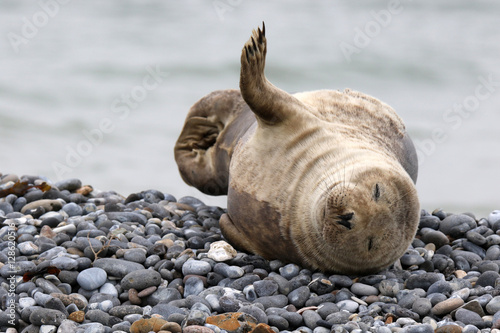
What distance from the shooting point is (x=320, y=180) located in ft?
13.1

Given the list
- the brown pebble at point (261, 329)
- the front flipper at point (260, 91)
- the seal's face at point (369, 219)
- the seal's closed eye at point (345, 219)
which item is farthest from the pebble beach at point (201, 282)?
the front flipper at point (260, 91)

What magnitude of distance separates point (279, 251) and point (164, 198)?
5.93 feet

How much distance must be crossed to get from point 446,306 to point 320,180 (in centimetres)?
101

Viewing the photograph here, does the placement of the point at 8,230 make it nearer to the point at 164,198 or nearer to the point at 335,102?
the point at 164,198

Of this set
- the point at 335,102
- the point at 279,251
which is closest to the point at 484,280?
the point at 279,251

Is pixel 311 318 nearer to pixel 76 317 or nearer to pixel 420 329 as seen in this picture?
pixel 420 329

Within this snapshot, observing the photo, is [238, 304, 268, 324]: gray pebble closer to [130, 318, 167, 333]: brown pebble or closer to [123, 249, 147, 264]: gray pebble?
[130, 318, 167, 333]: brown pebble

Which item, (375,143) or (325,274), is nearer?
(325,274)

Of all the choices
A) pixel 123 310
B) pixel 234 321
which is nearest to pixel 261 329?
pixel 234 321

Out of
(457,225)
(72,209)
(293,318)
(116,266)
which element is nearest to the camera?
(293,318)

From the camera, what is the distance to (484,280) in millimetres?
3865

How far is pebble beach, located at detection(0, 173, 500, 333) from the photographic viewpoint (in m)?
3.26

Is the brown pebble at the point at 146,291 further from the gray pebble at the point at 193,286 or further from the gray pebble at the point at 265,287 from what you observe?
the gray pebble at the point at 265,287

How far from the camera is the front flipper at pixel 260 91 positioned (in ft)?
13.5
